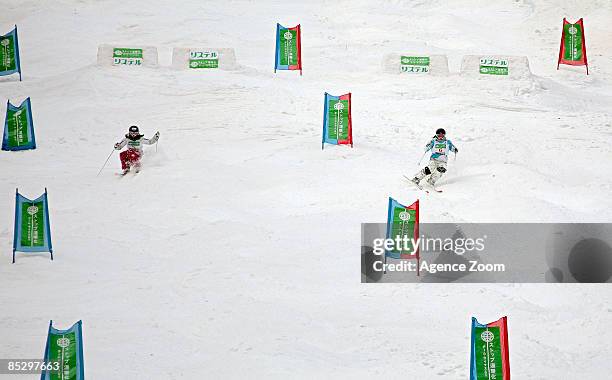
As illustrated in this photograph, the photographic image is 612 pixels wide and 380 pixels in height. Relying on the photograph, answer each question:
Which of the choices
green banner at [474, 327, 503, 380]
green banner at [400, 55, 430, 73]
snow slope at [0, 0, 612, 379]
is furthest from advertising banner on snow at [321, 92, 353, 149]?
green banner at [474, 327, 503, 380]

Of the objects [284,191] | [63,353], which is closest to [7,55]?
[284,191]

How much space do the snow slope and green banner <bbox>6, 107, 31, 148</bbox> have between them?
27 cm

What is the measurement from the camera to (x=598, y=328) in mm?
10594

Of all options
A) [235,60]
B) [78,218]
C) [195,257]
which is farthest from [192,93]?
[195,257]

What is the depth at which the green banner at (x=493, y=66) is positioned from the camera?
20.3 metres

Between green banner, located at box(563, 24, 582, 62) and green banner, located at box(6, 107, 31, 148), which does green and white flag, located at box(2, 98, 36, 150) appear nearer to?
green banner, located at box(6, 107, 31, 148)

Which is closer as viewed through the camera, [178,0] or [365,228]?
[365,228]

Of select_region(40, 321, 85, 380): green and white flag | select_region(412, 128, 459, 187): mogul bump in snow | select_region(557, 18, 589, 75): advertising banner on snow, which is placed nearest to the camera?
select_region(40, 321, 85, 380): green and white flag

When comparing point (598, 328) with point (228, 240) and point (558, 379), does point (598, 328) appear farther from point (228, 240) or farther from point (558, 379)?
point (228, 240)

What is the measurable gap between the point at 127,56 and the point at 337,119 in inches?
251

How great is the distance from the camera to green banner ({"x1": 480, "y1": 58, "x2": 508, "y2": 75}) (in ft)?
66.5

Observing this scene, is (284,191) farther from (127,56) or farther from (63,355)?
(127,56)

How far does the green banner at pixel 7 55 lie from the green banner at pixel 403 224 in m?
12.1

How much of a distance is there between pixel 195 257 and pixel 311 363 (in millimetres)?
3039
